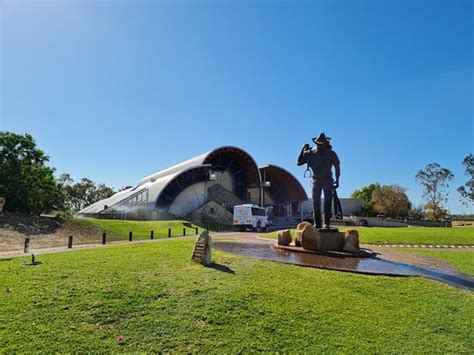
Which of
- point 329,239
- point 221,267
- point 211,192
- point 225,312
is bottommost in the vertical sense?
point 225,312

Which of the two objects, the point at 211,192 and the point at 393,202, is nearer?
the point at 211,192

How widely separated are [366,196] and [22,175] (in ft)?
218

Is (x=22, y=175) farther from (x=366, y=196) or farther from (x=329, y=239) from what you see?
(x=366, y=196)

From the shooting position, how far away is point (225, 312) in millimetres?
5016

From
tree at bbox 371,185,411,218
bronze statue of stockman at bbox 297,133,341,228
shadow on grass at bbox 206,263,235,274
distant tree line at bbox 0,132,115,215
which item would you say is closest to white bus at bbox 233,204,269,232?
distant tree line at bbox 0,132,115,215

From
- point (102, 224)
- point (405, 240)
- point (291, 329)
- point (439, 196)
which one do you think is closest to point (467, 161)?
point (439, 196)

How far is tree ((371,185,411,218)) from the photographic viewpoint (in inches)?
2408

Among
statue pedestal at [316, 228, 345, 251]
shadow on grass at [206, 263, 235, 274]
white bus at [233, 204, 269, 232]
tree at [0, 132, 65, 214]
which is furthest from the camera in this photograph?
white bus at [233, 204, 269, 232]

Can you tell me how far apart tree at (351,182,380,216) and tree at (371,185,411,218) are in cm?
205

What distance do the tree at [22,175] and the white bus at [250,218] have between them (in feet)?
55.1

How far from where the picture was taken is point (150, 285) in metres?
6.02

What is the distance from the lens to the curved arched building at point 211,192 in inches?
1586

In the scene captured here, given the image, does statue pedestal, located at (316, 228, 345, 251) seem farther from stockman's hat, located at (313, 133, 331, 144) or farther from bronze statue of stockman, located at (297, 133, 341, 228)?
stockman's hat, located at (313, 133, 331, 144)

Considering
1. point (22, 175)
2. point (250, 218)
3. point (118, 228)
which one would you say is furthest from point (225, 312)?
point (250, 218)
